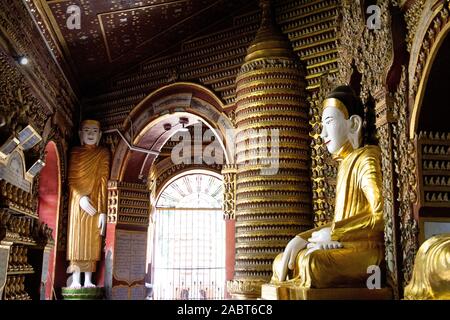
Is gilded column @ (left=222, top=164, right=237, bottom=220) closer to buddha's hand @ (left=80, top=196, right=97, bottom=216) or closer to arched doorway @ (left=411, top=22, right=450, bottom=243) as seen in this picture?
buddha's hand @ (left=80, top=196, right=97, bottom=216)

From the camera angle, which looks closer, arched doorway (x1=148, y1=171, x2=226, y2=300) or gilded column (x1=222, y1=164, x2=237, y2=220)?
gilded column (x1=222, y1=164, x2=237, y2=220)

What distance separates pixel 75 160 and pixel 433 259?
6.94m

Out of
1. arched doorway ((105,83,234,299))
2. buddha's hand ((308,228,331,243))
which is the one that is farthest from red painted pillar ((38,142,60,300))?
buddha's hand ((308,228,331,243))

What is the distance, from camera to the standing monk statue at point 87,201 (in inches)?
325

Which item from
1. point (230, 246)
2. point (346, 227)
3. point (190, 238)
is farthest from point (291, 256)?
point (190, 238)

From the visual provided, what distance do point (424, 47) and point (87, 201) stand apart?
20.3 ft

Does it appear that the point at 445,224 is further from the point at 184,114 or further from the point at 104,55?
the point at 104,55

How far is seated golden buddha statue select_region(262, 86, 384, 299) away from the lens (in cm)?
397

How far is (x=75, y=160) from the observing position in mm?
8602

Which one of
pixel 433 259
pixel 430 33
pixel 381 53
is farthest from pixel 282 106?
pixel 433 259

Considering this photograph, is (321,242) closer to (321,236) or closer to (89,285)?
(321,236)

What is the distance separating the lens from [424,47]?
378 cm

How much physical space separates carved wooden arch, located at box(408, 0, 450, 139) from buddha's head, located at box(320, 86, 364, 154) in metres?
0.79

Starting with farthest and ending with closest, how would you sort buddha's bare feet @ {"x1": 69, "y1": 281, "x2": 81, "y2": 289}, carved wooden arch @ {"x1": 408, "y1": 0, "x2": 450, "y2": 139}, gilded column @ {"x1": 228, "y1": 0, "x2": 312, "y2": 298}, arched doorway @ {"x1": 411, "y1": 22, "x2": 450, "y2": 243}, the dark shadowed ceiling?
1. buddha's bare feet @ {"x1": 69, "y1": 281, "x2": 81, "y2": 289}
2. the dark shadowed ceiling
3. gilded column @ {"x1": 228, "y1": 0, "x2": 312, "y2": 298}
4. arched doorway @ {"x1": 411, "y1": 22, "x2": 450, "y2": 243}
5. carved wooden arch @ {"x1": 408, "y1": 0, "x2": 450, "y2": 139}
